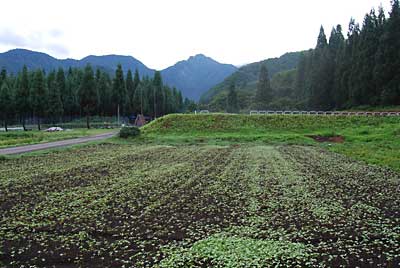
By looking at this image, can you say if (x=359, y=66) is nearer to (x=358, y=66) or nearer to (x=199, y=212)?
(x=358, y=66)

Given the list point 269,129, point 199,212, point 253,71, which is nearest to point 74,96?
point 269,129

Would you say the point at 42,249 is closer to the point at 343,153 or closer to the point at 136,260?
the point at 136,260

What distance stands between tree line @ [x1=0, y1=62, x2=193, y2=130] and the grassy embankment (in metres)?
21.7

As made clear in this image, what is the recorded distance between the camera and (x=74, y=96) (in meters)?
64.9

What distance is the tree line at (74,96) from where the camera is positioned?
5406 cm

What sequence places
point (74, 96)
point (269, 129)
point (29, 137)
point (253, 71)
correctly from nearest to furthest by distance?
point (29, 137)
point (269, 129)
point (74, 96)
point (253, 71)

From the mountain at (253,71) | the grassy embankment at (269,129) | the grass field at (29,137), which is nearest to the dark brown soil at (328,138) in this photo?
the grassy embankment at (269,129)

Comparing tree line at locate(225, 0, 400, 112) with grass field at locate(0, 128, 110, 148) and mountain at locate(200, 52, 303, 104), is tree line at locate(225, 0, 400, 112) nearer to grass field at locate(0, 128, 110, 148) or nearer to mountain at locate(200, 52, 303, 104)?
grass field at locate(0, 128, 110, 148)

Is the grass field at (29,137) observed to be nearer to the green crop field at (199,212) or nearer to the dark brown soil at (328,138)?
the green crop field at (199,212)

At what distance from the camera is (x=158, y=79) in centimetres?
7906

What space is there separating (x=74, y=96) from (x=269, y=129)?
135 feet

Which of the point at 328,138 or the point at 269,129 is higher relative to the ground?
the point at 269,129

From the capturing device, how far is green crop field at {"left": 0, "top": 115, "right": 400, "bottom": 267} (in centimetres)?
603

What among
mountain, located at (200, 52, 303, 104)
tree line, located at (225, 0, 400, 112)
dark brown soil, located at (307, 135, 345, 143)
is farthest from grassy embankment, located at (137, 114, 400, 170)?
mountain, located at (200, 52, 303, 104)
